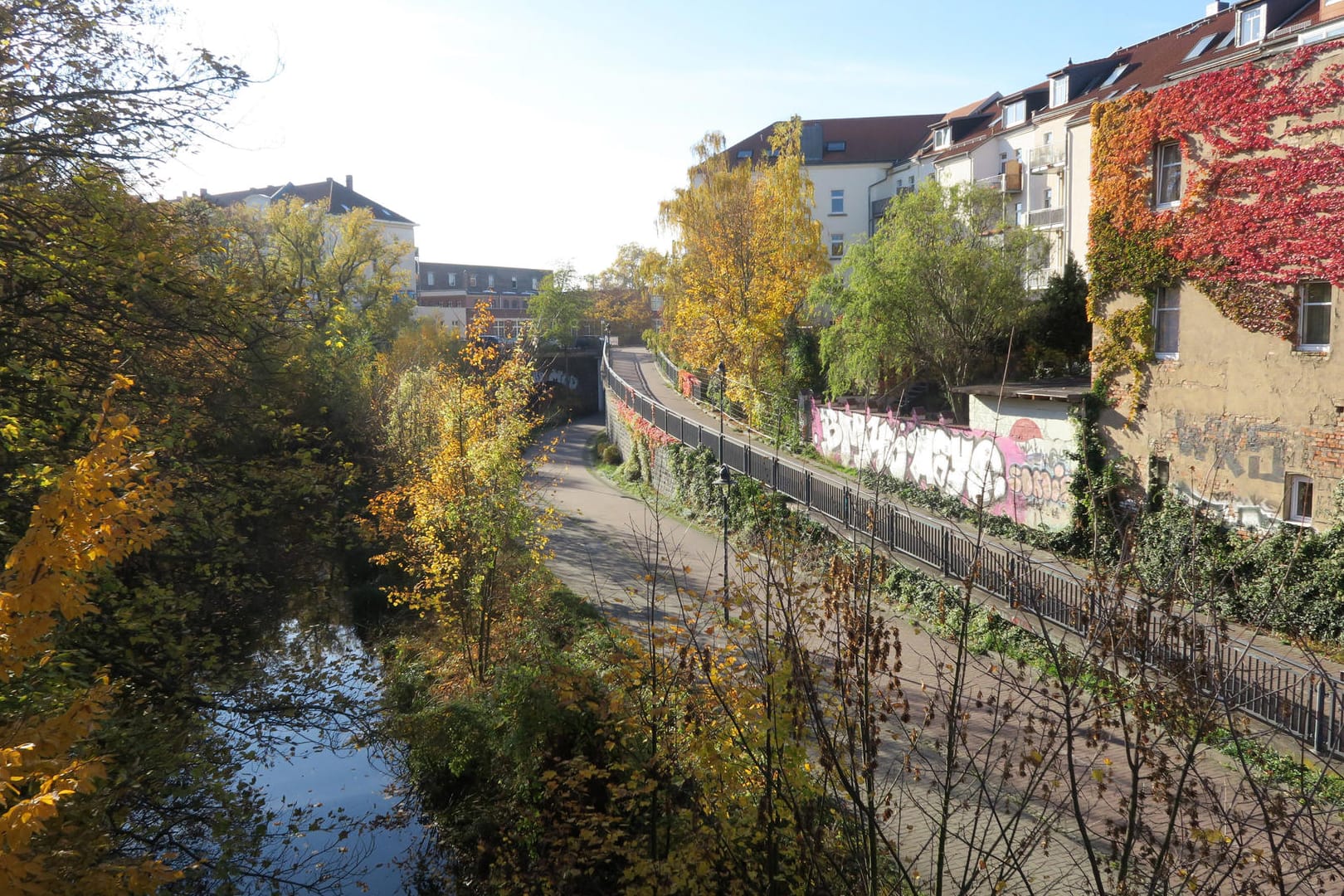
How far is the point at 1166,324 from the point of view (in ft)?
58.2

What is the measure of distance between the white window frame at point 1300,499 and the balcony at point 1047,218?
19.2 meters

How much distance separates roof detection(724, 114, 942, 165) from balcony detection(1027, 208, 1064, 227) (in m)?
19.2

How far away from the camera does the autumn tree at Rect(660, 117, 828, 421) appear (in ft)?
101

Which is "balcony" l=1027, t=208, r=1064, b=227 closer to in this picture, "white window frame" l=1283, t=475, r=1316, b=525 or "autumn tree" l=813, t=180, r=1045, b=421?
"autumn tree" l=813, t=180, r=1045, b=421

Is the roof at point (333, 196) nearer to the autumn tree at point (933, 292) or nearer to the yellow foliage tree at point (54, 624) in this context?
the autumn tree at point (933, 292)

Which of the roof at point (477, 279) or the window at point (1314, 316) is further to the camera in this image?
the roof at point (477, 279)

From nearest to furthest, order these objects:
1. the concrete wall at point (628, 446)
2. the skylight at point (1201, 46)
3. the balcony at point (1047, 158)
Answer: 1. the skylight at point (1201, 46)
2. the concrete wall at point (628, 446)
3. the balcony at point (1047, 158)

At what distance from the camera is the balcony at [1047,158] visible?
1340 inches

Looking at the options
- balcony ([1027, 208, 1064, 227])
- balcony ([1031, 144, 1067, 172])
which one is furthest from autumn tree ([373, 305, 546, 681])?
balcony ([1031, 144, 1067, 172])

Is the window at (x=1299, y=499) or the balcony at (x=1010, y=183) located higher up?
the balcony at (x=1010, y=183)

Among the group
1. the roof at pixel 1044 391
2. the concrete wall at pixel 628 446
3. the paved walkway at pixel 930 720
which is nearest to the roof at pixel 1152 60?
the roof at pixel 1044 391

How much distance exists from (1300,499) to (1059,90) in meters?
24.8

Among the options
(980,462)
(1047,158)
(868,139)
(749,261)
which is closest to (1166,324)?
(980,462)

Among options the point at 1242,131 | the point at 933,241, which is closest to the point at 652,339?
the point at 933,241
